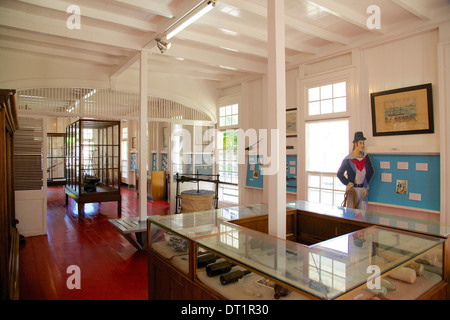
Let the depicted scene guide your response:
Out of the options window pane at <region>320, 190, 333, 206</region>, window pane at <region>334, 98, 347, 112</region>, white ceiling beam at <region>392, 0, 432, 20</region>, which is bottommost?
window pane at <region>320, 190, 333, 206</region>

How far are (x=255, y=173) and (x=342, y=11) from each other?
3977 mm

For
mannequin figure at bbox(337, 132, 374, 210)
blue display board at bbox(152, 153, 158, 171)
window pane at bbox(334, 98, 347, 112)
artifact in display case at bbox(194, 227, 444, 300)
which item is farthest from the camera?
blue display board at bbox(152, 153, 158, 171)

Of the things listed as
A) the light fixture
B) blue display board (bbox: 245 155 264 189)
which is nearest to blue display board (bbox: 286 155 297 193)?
blue display board (bbox: 245 155 264 189)

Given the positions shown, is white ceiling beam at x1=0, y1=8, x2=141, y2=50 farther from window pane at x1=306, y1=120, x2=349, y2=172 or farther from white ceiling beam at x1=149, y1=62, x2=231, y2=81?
window pane at x1=306, y1=120, x2=349, y2=172

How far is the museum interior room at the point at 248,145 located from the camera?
206 centimetres

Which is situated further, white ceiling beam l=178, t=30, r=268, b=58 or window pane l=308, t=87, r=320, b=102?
window pane l=308, t=87, r=320, b=102

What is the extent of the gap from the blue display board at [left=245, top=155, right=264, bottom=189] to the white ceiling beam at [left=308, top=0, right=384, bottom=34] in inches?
138

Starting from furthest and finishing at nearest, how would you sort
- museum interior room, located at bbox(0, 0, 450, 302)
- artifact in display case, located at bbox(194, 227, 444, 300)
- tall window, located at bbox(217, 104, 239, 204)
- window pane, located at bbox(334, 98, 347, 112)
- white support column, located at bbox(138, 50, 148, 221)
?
tall window, located at bbox(217, 104, 239, 204) < window pane, located at bbox(334, 98, 347, 112) < white support column, located at bbox(138, 50, 148, 221) < museum interior room, located at bbox(0, 0, 450, 302) < artifact in display case, located at bbox(194, 227, 444, 300)

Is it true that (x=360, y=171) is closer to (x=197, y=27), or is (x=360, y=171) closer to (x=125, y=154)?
(x=197, y=27)

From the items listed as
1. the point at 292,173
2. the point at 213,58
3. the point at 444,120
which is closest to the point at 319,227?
the point at 444,120

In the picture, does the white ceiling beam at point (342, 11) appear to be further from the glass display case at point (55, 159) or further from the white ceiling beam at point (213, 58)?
the glass display case at point (55, 159)

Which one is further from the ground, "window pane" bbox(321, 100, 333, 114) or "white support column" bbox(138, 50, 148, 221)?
"window pane" bbox(321, 100, 333, 114)

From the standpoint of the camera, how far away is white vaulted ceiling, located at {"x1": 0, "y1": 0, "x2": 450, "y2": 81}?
395 centimetres
